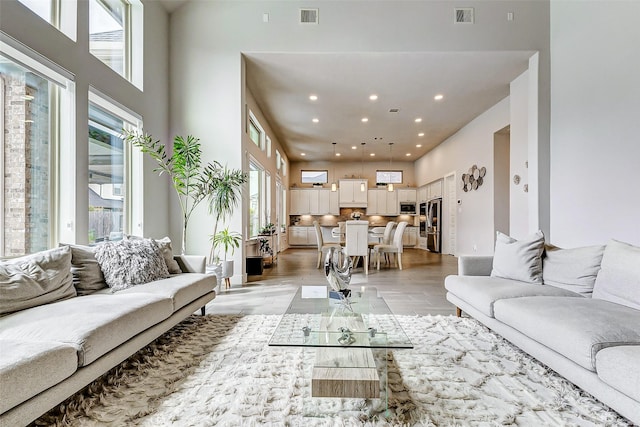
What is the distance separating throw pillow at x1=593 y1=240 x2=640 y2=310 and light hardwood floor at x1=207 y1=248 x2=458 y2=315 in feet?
4.24

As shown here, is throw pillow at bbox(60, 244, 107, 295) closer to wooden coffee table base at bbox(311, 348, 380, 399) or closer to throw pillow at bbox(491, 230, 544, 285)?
wooden coffee table base at bbox(311, 348, 380, 399)

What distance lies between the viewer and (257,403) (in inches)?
65.0

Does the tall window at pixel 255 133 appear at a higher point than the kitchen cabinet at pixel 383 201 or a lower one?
higher

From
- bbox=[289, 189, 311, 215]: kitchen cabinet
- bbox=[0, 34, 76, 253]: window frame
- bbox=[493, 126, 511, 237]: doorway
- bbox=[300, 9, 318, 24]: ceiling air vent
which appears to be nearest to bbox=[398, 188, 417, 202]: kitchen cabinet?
bbox=[289, 189, 311, 215]: kitchen cabinet

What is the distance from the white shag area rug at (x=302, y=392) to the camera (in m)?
1.53

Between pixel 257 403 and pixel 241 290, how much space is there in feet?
9.09

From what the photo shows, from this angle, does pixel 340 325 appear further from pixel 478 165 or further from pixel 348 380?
pixel 478 165

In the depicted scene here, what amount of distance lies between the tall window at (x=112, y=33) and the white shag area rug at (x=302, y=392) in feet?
10.5

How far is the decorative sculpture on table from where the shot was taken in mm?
2180

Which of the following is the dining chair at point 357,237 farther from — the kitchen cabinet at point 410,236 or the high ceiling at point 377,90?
the kitchen cabinet at point 410,236

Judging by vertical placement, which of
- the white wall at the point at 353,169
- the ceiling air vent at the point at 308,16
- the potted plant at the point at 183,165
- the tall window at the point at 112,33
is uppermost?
the ceiling air vent at the point at 308,16

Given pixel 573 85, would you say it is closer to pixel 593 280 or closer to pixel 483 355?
pixel 593 280

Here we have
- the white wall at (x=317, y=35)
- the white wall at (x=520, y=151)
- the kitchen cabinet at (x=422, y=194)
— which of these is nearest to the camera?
the white wall at (x=317, y=35)

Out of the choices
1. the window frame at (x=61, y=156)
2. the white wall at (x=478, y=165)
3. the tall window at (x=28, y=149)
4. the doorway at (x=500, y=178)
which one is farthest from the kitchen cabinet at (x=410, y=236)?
the tall window at (x=28, y=149)
